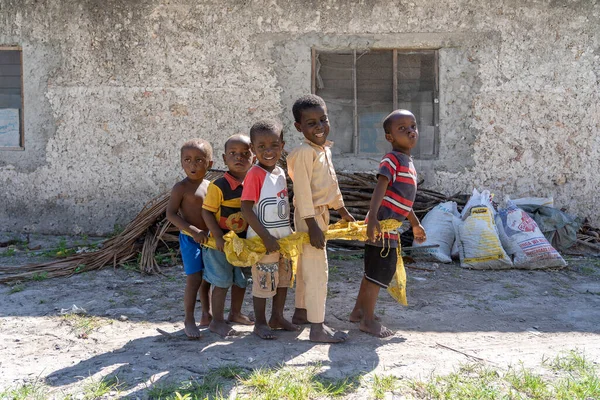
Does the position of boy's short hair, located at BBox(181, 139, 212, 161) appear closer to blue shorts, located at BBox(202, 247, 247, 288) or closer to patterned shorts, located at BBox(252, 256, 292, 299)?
blue shorts, located at BBox(202, 247, 247, 288)

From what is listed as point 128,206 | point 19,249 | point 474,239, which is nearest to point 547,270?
point 474,239

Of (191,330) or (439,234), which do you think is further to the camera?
(439,234)

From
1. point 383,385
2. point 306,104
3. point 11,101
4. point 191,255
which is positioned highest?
point 11,101

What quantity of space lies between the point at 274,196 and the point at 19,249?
13.2ft

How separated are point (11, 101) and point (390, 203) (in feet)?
17.5

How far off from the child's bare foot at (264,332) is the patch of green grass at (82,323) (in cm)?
103

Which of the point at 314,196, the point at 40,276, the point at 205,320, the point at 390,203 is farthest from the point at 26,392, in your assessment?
the point at 40,276

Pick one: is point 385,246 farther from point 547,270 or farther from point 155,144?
point 155,144

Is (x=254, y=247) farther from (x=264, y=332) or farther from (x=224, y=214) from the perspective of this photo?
(x=264, y=332)

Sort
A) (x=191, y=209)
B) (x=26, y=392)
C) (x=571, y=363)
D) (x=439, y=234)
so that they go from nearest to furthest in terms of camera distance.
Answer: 1. (x=26, y=392)
2. (x=571, y=363)
3. (x=191, y=209)
4. (x=439, y=234)

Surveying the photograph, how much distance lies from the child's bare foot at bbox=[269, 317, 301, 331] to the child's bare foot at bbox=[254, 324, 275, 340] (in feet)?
0.41

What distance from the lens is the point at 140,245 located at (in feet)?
17.5

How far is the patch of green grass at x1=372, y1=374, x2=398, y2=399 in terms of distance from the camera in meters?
2.54

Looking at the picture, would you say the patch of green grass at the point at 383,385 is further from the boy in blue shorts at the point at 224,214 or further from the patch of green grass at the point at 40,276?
the patch of green grass at the point at 40,276
